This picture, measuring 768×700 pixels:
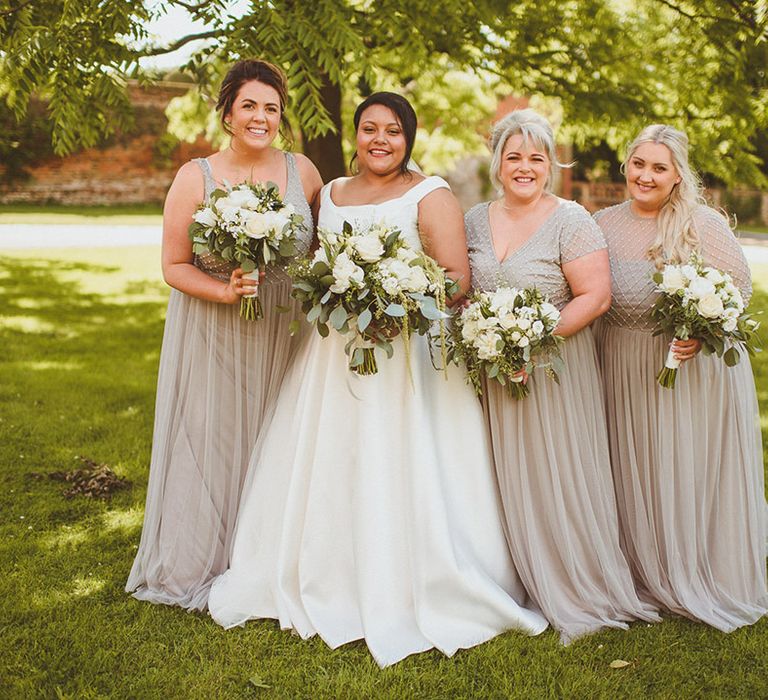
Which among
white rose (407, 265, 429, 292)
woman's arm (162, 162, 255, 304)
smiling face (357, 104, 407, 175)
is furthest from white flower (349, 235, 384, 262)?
woman's arm (162, 162, 255, 304)

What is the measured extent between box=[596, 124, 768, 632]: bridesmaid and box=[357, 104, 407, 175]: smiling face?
1.17 meters

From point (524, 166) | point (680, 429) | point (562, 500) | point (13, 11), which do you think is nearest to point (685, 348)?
point (680, 429)

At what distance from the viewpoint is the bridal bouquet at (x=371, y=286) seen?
367 cm

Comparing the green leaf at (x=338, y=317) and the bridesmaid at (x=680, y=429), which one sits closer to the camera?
the green leaf at (x=338, y=317)

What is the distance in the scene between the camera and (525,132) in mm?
4047

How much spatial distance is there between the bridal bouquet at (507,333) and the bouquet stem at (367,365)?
15.7 inches

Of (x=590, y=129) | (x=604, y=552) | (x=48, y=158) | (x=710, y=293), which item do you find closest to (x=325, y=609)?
(x=604, y=552)

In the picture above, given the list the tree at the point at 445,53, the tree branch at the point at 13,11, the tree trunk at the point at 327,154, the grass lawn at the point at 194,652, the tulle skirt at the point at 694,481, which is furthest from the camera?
the tree trunk at the point at 327,154

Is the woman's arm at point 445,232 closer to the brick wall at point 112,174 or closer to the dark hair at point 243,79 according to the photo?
the dark hair at point 243,79

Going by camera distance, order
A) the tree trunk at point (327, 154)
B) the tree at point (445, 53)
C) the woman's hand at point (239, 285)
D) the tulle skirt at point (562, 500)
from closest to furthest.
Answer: the woman's hand at point (239, 285) → the tulle skirt at point (562, 500) → the tree at point (445, 53) → the tree trunk at point (327, 154)

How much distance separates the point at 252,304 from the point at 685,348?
2.13 meters

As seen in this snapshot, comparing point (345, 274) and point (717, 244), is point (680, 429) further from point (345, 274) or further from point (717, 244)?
point (345, 274)

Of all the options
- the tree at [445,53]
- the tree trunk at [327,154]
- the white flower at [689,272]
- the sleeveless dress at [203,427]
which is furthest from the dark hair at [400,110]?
the tree trunk at [327,154]

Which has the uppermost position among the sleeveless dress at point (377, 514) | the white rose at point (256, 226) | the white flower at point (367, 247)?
the white rose at point (256, 226)
